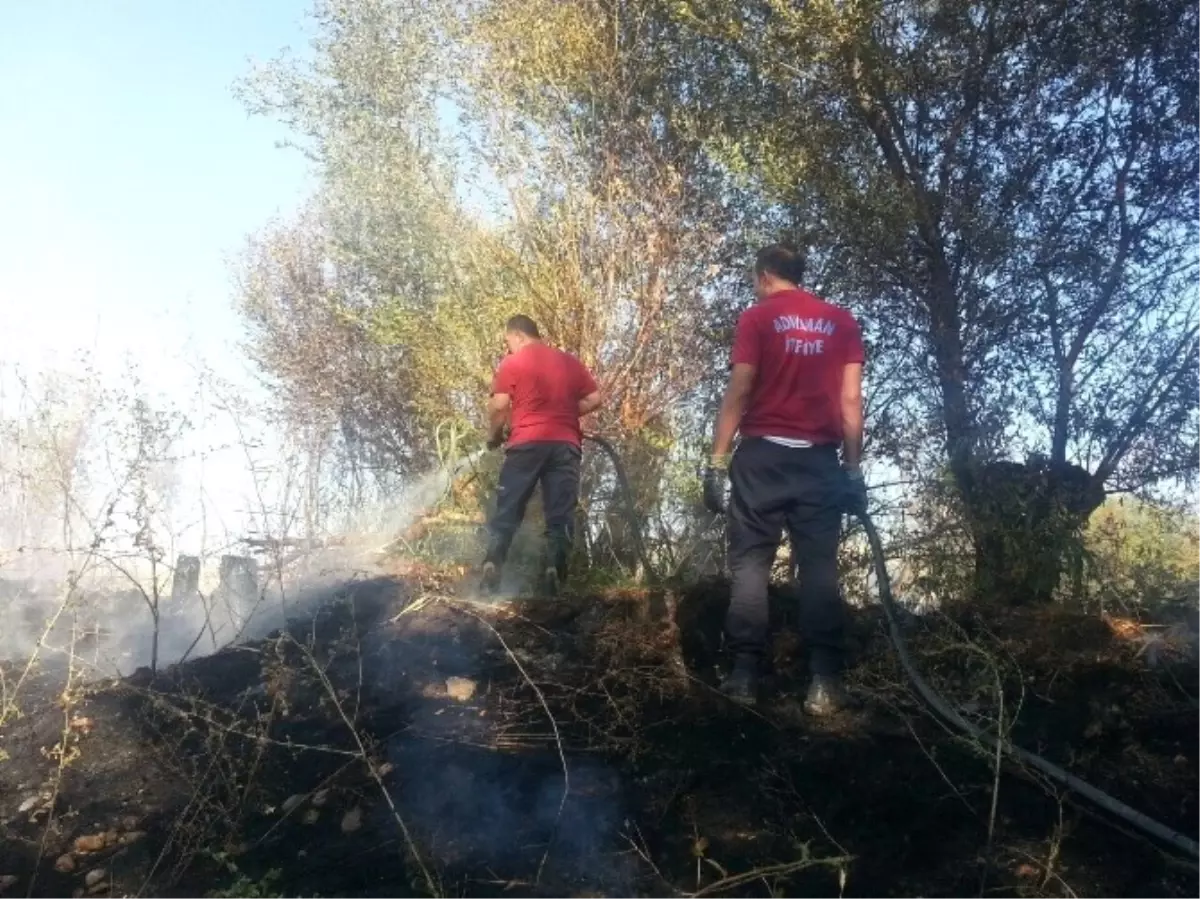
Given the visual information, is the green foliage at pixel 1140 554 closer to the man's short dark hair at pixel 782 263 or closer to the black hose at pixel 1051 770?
the black hose at pixel 1051 770

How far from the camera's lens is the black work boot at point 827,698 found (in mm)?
4188

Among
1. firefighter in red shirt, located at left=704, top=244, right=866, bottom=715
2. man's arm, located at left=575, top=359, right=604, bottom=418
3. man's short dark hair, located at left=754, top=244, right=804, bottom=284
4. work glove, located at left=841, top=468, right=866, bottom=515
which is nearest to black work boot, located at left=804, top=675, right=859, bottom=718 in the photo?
firefighter in red shirt, located at left=704, top=244, right=866, bottom=715

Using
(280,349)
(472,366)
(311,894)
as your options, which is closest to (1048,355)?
(472,366)

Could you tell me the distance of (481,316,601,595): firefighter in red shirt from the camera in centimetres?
649

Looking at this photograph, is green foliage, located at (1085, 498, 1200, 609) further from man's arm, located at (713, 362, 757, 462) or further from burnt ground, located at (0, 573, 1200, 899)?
man's arm, located at (713, 362, 757, 462)

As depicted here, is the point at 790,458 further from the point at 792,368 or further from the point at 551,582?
the point at 551,582

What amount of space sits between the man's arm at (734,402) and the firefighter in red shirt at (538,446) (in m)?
2.13

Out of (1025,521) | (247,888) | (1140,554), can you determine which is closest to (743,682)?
(247,888)

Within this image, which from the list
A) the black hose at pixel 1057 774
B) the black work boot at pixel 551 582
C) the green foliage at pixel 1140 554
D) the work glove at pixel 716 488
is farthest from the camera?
the black work boot at pixel 551 582

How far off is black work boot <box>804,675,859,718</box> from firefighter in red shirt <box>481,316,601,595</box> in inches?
97.4

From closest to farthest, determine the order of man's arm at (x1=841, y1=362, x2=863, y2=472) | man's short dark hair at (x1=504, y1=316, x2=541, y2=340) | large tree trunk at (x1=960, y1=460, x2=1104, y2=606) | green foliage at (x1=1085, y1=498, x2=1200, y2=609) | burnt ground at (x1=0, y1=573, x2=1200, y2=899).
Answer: burnt ground at (x1=0, y1=573, x2=1200, y2=899) < man's arm at (x1=841, y1=362, x2=863, y2=472) < green foliage at (x1=1085, y1=498, x2=1200, y2=609) < large tree trunk at (x1=960, y1=460, x2=1104, y2=606) < man's short dark hair at (x1=504, y1=316, x2=541, y2=340)

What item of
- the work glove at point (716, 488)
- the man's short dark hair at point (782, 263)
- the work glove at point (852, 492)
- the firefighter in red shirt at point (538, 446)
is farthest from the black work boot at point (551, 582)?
the man's short dark hair at point (782, 263)

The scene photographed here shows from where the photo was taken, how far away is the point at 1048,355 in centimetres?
678

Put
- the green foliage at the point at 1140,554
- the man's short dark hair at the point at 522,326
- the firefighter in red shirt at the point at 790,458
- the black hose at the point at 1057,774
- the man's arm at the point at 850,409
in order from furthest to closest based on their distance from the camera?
the man's short dark hair at the point at 522,326 → the green foliage at the point at 1140,554 → the man's arm at the point at 850,409 → the firefighter in red shirt at the point at 790,458 → the black hose at the point at 1057,774
